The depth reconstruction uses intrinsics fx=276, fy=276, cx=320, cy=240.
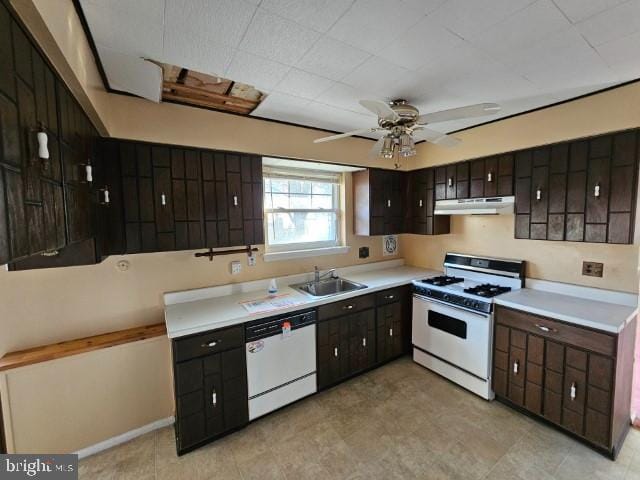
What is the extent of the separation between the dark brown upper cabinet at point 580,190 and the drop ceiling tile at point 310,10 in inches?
83.9

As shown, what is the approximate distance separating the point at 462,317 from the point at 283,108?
252 cm

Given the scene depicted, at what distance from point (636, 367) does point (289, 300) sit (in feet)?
9.75

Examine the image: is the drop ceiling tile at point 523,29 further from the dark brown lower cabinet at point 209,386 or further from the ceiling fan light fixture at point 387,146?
the dark brown lower cabinet at point 209,386

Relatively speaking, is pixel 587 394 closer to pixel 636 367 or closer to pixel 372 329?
pixel 636 367

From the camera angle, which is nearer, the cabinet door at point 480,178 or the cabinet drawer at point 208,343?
the cabinet drawer at point 208,343

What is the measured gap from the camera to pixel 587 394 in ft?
6.33

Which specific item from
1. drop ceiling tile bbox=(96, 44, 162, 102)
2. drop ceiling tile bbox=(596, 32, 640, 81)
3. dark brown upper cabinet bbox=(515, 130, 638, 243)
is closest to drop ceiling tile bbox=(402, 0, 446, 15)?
drop ceiling tile bbox=(596, 32, 640, 81)

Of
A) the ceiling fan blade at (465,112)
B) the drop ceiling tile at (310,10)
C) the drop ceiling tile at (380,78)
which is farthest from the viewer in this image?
the drop ceiling tile at (380,78)

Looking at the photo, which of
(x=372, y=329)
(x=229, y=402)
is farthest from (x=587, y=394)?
(x=229, y=402)

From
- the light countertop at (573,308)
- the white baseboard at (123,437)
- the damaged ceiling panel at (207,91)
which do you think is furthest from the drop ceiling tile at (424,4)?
the white baseboard at (123,437)

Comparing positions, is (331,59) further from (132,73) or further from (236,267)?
(236,267)

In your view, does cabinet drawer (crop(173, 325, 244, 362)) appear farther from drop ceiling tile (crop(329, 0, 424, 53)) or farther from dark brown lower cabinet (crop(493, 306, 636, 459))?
dark brown lower cabinet (crop(493, 306, 636, 459))

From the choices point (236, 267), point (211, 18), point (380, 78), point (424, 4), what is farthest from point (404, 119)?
point (236, 267)

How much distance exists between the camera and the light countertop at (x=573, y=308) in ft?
6.14
